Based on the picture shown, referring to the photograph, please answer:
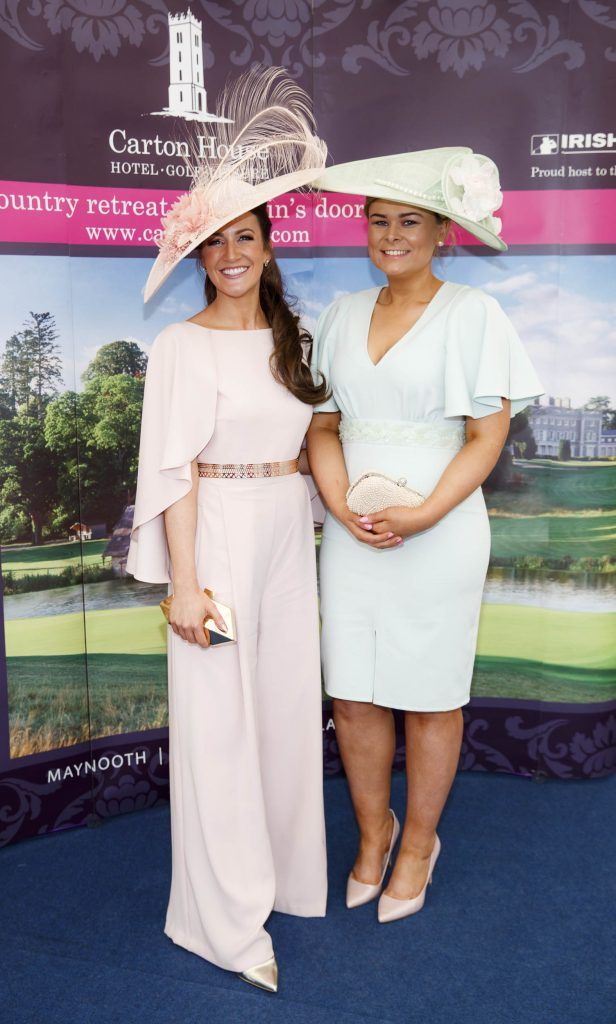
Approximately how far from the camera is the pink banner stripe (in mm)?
2818

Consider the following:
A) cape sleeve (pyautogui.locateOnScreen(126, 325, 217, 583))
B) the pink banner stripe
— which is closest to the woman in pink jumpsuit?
cape sleeve (pyautogui.locateOnScreen(126, 325, 217, 583))

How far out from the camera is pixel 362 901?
2.62 meters

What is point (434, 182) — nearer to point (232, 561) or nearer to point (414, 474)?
point (414, 474)

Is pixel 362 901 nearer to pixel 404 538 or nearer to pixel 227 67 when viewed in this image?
pixel 404 538

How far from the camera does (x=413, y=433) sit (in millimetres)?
2381

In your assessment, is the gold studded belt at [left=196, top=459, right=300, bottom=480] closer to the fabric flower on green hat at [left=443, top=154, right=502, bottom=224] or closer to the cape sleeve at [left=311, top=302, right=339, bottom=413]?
the cape sleeve at [left=311, top=302, right=339, bottom=413]

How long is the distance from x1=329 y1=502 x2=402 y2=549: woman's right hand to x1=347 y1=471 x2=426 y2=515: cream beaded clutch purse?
4 centimetres

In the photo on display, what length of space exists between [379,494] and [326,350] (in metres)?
0.44

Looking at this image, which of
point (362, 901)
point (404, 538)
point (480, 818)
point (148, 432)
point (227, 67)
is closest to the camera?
point (148, 432)

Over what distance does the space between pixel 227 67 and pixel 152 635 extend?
181 centimetres

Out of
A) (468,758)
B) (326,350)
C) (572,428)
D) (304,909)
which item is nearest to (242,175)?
(326,350)

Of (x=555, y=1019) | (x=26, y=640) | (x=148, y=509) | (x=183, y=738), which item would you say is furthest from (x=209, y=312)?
(x=555, y=1019)

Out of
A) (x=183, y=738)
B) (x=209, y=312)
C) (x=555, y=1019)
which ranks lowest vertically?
(x=555, y=1019)

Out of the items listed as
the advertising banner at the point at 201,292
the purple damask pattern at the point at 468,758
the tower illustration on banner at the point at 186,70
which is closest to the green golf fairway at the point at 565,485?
the advertising banner at the point at 201,292
